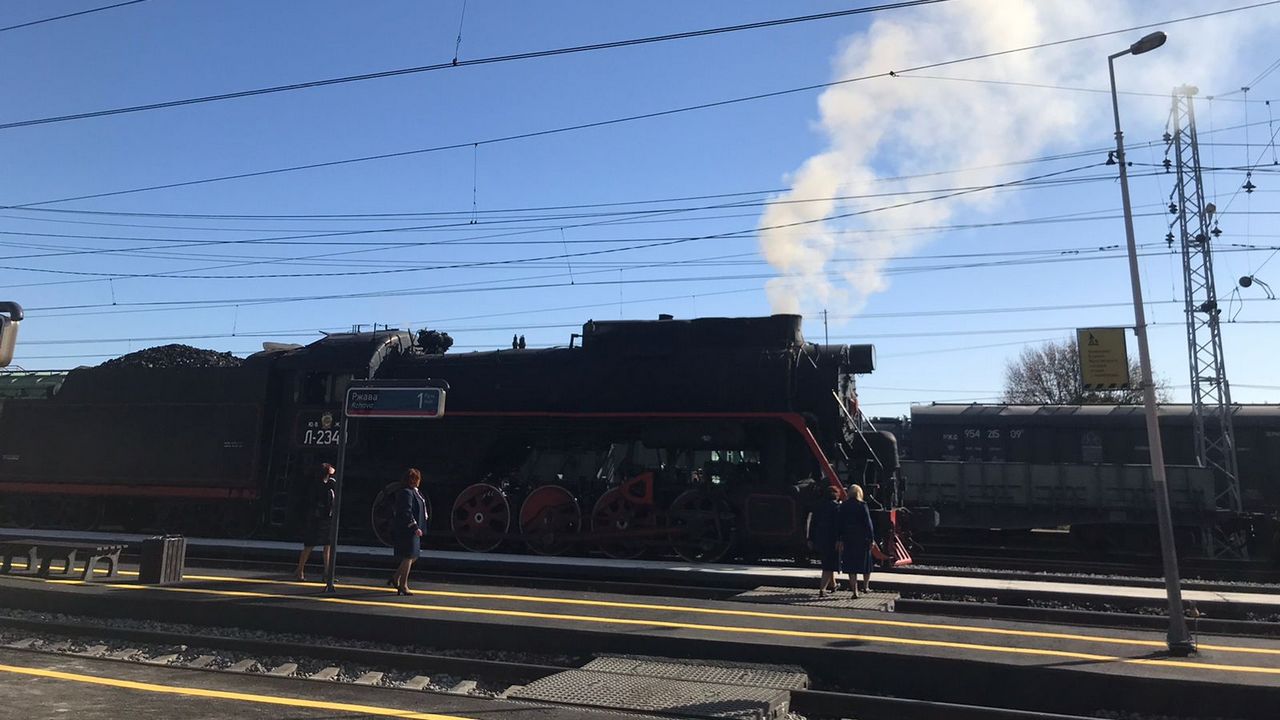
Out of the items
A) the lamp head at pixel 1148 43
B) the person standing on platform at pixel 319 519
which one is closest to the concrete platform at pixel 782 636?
the person standing on platform at pixel 319 519

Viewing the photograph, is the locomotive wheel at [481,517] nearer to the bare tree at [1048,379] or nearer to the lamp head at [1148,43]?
the lamp head at [1148,43]

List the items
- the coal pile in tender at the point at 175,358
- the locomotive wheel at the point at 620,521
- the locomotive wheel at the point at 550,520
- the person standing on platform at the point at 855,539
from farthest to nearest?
the coal pile in tender at the point at 175,358, the locomotive wheel at the point at 550,520, the locomotive wheel at the point at 620,521, the person standing on platform at the point at 855,539

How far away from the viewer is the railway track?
5875mm

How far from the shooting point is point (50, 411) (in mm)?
16812

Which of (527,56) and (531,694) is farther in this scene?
(527,56)

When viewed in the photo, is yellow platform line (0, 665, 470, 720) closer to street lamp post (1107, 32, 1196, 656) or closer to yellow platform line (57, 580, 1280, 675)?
yellow platform line (57, 580, 1280, 675)

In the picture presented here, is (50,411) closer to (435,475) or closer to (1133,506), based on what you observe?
(435,475)

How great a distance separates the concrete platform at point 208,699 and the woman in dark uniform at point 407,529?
2600 mm

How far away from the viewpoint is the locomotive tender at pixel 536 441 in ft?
39.5

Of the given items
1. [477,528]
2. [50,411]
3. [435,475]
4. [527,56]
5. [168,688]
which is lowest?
[168,688]

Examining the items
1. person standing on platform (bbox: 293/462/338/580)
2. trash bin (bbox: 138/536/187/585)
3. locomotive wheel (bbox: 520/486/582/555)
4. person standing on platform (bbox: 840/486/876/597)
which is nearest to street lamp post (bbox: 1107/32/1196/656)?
person standing on platform (bbox: 840/486/876/597)

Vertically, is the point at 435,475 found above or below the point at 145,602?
above

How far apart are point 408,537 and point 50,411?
12345mm

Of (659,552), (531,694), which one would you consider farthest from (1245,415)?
(531,694)
